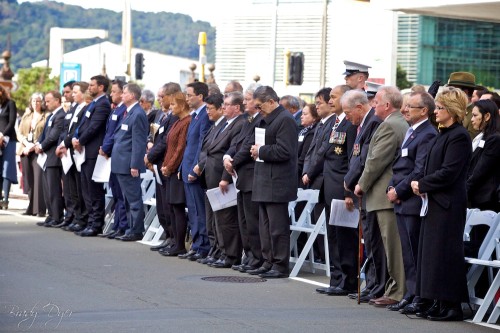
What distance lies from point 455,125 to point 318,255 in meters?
4.54

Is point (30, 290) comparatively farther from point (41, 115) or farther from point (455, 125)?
point (41, 115)

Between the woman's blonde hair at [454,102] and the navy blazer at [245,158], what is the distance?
141 inches

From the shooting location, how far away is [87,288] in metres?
12.8

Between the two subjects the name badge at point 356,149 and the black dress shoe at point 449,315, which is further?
the name badge at point 356,149

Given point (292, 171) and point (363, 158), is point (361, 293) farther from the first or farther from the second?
point (292, 171)

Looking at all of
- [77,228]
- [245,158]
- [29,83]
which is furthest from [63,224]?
[29,83]

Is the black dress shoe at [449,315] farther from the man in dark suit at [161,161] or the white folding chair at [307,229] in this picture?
the man in dark suit at [161,161]

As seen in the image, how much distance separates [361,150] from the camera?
41.4 feet

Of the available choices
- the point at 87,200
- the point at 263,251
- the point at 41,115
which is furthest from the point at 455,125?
the point at 41,115

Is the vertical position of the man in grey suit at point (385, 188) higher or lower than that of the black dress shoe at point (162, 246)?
higher

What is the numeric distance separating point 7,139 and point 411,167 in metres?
12.6

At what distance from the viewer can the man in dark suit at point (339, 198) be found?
12992mm

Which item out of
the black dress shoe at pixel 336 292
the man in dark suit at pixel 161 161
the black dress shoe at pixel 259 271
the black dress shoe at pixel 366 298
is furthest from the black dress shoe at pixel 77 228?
the black dress shoe at pixel 366 298

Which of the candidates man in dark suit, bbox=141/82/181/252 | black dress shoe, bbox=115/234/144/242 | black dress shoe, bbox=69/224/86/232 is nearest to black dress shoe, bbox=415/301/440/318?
man in dark suit, bbox=141/82/181/252
